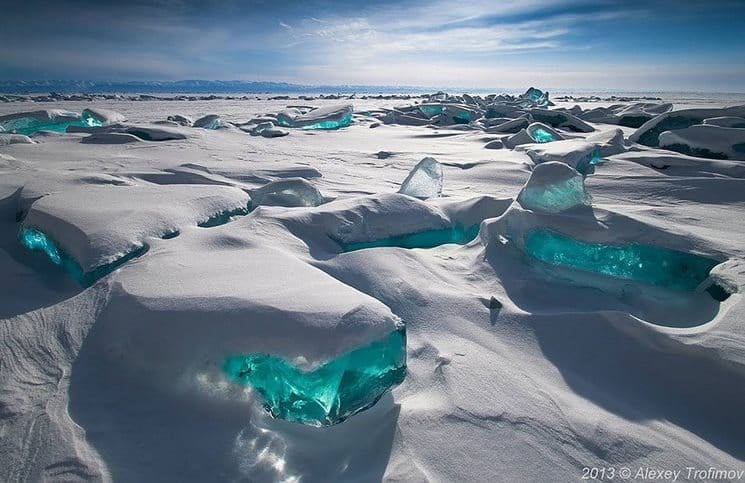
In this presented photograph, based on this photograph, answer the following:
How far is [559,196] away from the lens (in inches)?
78.7

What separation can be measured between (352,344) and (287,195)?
152cm

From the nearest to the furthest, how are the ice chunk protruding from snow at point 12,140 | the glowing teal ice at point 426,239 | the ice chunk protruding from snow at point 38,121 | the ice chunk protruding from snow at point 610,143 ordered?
the glowing teal ice at point 426,239 → the ice chunk protruding from snow at point 12,140 → the ice chunk protruding from snow at point 610,143 → the ice chunk protruding from snow at point 38,121

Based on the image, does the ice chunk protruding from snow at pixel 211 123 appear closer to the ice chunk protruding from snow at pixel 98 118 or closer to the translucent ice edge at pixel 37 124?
the ice chunk protruding from snow at pixel 98 118

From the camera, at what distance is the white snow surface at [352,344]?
35.2 inches

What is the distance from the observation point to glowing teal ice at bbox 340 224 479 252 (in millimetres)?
1889

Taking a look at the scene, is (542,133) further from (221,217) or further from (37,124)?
(37,124)

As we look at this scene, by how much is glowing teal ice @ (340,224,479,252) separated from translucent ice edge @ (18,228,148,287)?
0.86 meters

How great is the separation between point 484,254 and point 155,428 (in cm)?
142

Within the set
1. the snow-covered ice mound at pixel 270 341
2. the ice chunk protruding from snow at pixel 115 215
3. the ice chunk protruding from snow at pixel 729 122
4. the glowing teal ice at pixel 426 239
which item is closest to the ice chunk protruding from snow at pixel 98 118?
the ice chunk protruding from snow at pixel 115 215

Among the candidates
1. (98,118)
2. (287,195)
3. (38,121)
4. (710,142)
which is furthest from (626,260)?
(38,121)

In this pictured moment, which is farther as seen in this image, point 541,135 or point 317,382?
point 541,135

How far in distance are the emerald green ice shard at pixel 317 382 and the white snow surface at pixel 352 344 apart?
0.03 metres

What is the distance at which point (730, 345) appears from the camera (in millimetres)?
1155

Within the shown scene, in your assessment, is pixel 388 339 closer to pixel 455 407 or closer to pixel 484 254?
pixel 455 407
